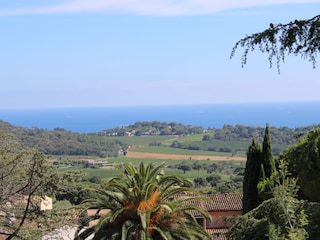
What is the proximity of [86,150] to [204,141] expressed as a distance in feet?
115

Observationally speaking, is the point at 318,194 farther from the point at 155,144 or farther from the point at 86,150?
the point at 155,144

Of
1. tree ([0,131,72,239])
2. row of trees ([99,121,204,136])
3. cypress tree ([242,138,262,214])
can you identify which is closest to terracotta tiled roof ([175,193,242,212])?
cypress tree ([242,138,262,214])

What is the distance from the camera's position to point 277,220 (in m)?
7.89

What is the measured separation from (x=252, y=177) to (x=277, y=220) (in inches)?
500

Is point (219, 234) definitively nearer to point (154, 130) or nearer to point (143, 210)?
point (143, 210)

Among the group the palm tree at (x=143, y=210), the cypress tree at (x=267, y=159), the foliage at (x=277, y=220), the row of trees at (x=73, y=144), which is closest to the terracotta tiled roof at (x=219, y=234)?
the palm tree at (x=143, y=210)

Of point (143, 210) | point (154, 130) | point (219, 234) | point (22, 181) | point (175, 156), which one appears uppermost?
point (22, 181)

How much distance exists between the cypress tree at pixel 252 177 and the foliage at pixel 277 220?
11386 millimetres

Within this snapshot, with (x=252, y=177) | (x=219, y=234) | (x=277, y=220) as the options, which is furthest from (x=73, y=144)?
(x=277, y=220)

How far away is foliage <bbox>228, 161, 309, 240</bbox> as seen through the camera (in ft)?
24.0

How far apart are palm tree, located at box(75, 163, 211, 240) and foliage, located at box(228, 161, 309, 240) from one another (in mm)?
3361

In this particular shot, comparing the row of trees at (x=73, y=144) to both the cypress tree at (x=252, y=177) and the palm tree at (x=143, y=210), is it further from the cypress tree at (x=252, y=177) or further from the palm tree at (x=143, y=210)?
the palm tree at (x=143, y=210)

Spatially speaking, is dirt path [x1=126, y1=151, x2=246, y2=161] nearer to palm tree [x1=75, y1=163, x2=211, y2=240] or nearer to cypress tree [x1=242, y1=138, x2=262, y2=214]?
cypress tree [x1=242, y1=138, x2=262, y2=214]

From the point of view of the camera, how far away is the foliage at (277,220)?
24.0ft
